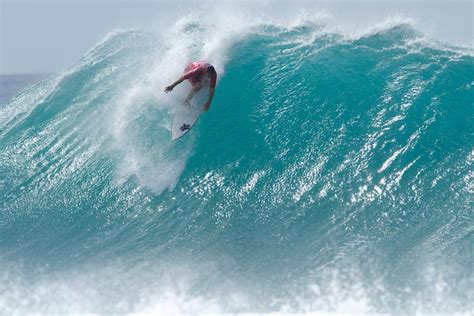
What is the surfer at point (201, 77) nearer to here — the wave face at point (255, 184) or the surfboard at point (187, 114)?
the surfboard at point (187, 114)

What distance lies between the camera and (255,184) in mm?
9305

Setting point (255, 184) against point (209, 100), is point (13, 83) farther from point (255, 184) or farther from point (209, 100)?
point (255, 184)

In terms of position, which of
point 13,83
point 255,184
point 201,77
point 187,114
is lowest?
point 255,184

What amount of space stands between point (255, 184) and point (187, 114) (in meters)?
2.28

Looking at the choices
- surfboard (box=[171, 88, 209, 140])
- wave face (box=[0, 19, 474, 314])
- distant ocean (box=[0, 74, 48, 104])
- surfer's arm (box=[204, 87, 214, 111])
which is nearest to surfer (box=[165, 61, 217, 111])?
surfer's arm (box=[204, 87, 214, 111])

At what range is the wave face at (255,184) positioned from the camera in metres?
7.34

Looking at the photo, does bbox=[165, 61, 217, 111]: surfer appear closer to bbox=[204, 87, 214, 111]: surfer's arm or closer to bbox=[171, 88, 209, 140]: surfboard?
bbox=[204, 87, 214, 111]: surfer's arm

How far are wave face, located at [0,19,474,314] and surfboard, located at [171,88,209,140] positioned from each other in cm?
18

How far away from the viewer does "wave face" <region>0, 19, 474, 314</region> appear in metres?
7.34

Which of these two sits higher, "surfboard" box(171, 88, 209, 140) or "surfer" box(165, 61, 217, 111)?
"surfer" box(165, 61, 217, 111)

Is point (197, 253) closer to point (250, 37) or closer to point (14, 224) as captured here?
point (14, 224)

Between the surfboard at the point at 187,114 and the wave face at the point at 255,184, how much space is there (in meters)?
0.18

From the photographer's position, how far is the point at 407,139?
955 centimetres

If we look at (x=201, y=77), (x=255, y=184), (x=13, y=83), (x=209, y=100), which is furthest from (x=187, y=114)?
(x=13, y=83)
